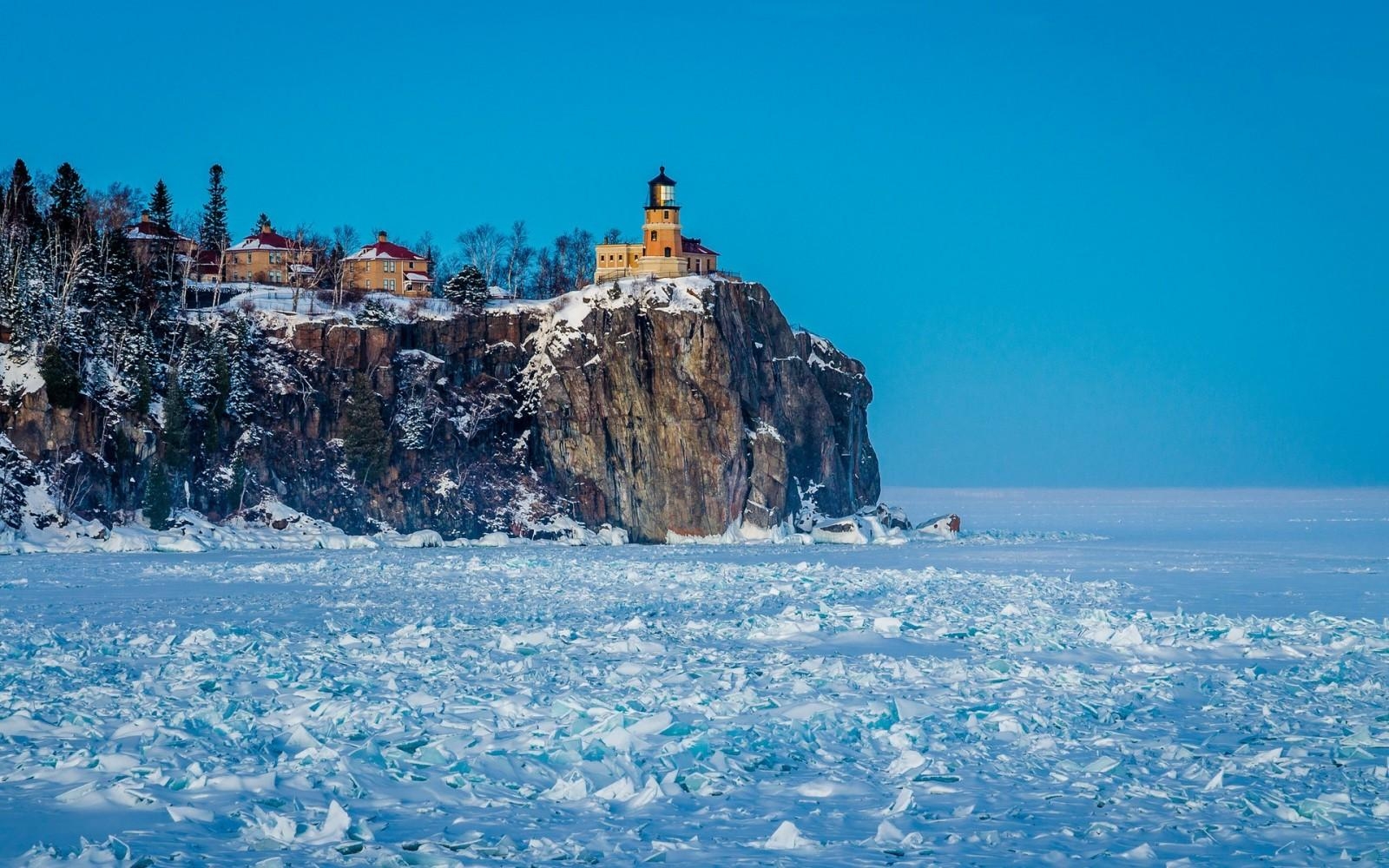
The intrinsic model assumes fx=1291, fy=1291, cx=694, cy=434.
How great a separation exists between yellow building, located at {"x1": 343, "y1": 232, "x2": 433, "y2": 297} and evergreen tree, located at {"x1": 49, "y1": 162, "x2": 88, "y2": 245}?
72.5 ft

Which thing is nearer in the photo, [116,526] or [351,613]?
[351,613]

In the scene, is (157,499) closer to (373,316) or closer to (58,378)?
(58,378)

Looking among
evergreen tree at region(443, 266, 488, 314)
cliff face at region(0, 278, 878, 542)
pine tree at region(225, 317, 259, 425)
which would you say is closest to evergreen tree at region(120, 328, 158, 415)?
pine tree at region(225, 317, 259, 425)

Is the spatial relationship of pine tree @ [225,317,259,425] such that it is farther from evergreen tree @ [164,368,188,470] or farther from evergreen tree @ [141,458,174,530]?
evergreen tree @ [141,458,174,530]

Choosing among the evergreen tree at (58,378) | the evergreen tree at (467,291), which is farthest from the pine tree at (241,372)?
the evergreen tree at (467,291)

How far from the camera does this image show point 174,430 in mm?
68000

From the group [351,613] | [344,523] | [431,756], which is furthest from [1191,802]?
[344,523]

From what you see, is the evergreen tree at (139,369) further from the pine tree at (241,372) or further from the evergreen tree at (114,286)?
the pine tree at (241,372)

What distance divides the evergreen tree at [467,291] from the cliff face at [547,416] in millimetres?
1164

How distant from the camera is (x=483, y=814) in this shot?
1131 cm

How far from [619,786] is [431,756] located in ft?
7.33

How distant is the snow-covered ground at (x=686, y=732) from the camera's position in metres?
10.6

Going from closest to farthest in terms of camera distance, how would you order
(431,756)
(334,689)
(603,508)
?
(431,756)
(334,689)
(603,508)

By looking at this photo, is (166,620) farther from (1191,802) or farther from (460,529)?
(460,529)
